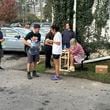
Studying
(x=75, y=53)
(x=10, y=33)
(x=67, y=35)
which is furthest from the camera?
(x=10, y=33)

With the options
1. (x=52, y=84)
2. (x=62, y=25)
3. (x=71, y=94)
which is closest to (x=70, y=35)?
(x=62, y=25)

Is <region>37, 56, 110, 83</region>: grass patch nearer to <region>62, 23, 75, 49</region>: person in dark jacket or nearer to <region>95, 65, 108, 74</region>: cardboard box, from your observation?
<region>95, 65, 108, 74</region>: cardboard box

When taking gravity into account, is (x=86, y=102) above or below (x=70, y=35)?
below

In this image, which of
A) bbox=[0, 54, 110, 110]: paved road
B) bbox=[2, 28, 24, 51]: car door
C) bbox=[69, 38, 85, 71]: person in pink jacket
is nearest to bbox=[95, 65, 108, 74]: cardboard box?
bbox=[69, 38, 85, 71]: person in pink jacket

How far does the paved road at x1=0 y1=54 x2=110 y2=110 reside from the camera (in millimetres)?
8961

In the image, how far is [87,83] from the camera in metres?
11.9

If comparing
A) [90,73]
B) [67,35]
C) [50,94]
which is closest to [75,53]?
[90,73]

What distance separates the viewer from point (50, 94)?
10.2 meters

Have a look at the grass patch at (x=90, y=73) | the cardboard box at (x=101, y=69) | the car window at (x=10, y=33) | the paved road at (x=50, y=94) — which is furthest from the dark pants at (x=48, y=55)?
the car window at (x=10, y=33)

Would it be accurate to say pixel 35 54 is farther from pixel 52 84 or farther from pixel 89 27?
pixel 89 27

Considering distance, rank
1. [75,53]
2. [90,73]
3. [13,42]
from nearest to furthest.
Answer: [90,73] → [75,53] → [13,42]

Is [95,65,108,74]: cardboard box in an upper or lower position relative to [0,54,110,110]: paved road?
upper

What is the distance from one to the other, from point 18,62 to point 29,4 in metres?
66.3

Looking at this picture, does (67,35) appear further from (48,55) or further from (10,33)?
(10,33)
